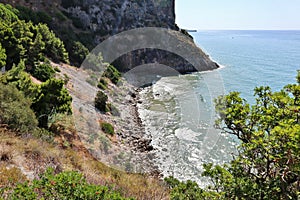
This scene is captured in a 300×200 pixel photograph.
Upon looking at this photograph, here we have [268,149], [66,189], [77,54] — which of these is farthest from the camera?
[77,54]

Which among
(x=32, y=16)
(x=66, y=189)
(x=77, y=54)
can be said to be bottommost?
(x=66, y=189)

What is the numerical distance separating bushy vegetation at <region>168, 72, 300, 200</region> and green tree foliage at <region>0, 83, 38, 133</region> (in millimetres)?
8449

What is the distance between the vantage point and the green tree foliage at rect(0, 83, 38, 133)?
1131 centimetres

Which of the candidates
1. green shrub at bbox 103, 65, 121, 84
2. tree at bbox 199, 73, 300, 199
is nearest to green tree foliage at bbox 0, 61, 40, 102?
tree at bbox 199, 73, 300, 199

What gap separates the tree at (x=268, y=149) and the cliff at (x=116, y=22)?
40.3 meters

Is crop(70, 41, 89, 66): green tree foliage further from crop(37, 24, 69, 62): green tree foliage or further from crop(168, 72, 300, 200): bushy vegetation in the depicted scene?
crop(168, 72, 300, 200): bushy vegetation

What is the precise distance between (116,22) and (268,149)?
58857 millimetres

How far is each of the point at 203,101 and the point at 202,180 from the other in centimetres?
2000

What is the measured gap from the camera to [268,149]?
514 cm

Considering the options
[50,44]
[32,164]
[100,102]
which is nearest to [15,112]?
[32,164]

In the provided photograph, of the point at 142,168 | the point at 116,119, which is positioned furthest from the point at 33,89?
the point at 116,119

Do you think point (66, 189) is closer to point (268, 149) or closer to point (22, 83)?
point (268, 149)

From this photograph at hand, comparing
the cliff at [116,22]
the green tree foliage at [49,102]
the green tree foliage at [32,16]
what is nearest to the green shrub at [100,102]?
the green tree foliage at [49,102]

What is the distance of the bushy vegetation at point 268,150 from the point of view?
4668 millimetres
